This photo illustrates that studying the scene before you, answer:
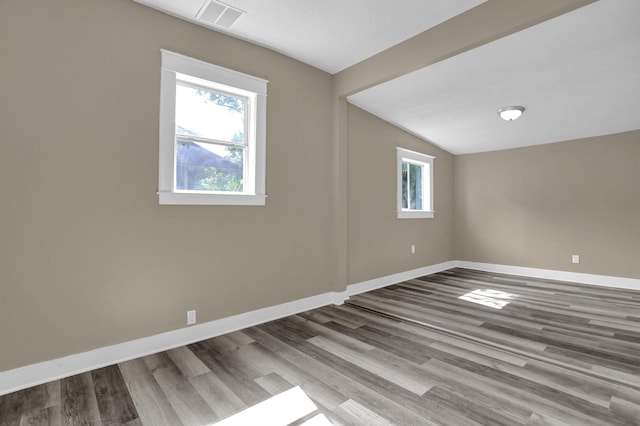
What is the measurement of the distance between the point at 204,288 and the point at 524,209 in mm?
5591

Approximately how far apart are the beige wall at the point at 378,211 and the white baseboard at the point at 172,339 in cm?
31

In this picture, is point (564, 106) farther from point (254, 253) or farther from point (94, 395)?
point (94, 395)

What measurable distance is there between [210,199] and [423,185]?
14.2ft

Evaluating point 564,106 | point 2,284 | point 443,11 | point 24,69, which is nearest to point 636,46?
point 564,106

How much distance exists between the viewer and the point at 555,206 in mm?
5438

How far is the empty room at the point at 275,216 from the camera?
2.08 meters

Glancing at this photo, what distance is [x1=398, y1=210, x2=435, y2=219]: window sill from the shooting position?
5261 millimetres

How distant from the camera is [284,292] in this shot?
3.57m

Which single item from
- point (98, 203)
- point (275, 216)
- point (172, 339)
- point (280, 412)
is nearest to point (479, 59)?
point (275, 216)

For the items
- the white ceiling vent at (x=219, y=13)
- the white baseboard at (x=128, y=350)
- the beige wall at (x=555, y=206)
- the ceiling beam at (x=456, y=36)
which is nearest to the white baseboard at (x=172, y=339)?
the white baseboard at (x=128, y=350)

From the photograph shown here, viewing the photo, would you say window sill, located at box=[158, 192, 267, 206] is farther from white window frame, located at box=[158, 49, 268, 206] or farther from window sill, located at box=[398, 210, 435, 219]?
window sill, located at box=[398, 210, 435, 219]

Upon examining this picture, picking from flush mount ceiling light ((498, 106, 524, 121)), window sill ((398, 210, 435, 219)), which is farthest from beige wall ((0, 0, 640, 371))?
flush mount ceiling light ((498, 106, 524, 121))

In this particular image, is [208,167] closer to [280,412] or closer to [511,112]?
[280,412]

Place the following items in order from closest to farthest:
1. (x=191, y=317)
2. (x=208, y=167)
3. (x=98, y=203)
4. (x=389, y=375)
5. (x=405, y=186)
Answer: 1. (x=389, y=375)
2. (x=98, y=203)
3. (x=191, y=317)
4. (x=208, y=167)
5. (x=405, y=186)
